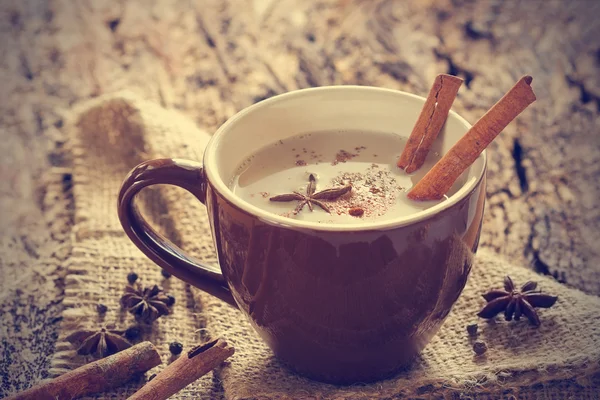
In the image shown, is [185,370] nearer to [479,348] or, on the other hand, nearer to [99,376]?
[99,376]

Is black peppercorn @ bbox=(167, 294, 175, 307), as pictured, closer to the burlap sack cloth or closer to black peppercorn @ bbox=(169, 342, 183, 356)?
the burlap sack cloth

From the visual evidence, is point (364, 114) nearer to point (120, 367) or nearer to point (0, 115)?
point (120, 367)

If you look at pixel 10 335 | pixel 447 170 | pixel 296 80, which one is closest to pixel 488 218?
pixel 447 170

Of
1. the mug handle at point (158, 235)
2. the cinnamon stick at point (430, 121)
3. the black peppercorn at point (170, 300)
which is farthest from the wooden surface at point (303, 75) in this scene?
the cinnamon stick at point (430, 121)

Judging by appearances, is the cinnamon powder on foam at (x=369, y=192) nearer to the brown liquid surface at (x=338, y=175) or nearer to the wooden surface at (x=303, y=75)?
the brown liquid surface at (x=338, y=175)

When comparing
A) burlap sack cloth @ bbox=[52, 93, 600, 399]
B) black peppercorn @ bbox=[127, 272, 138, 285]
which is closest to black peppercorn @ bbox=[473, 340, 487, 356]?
burlap sack cloth @ bbox=[52, 93, 600, 399]

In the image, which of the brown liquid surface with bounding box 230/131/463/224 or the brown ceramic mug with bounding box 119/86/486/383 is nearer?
the brown ceramic mug with bounding box 119/86/486/383

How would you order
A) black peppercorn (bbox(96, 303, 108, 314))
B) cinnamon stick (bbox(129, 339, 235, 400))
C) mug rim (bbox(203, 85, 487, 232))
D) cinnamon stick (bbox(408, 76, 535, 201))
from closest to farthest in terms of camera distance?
mug rim (bbox(203, 85, 487, 232)), cinnamon stick (bbox(408, 76, 535, 201)), cinnamon stick (bbox(129, 339, 235, 400)), black peppercorn (bbox(96, 303, 108, 314))

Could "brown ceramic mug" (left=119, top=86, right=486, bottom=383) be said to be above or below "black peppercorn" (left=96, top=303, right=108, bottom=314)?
above
